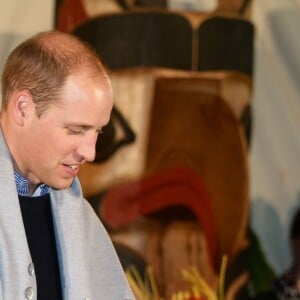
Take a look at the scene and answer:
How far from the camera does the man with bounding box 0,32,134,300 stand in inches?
44.3

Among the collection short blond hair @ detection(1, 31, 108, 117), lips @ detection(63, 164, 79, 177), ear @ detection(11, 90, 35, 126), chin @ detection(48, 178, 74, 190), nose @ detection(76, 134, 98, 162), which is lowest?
chin @ detection(48, 178, 74, 190)

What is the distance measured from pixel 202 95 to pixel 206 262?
17.9 inches

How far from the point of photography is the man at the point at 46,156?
113cm

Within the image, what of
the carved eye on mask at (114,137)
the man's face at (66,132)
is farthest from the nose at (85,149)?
the carved eye on mask at (114,137)

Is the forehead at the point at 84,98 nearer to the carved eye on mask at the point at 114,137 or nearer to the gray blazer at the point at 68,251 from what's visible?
the gray blazer at the point at 68,251

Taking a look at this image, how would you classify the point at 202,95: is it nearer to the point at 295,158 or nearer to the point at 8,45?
the point at 295,158

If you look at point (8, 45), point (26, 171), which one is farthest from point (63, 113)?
point (8, 45)

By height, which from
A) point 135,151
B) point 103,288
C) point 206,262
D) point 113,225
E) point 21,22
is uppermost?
point 21,22

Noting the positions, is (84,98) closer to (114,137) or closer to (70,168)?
(70,168)

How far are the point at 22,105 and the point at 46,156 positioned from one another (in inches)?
2.9

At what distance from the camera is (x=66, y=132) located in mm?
1148

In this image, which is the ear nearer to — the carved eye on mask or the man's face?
the man's face

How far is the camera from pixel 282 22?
8.27ft

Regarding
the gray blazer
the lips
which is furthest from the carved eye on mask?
the lips
